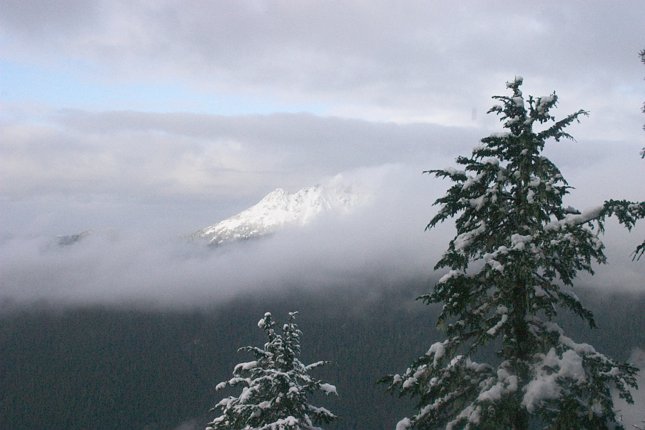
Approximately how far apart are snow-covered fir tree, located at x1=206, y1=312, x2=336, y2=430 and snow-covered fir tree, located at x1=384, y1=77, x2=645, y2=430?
23.6 ft

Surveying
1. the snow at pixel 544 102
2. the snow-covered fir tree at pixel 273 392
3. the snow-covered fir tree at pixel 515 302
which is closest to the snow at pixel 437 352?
the snow-covered fir tree at pixel 515 302

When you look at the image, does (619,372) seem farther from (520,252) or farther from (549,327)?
(520,252)

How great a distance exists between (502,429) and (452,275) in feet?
10.2

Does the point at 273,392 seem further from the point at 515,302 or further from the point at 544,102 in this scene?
the point at 544,102

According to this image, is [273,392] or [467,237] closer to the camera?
[467,237]

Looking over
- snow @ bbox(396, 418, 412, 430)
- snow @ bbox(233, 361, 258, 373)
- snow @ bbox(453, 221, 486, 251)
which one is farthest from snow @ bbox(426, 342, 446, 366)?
snow @ bbox(233, 361, 258, 373)

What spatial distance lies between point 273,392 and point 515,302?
35.5 feet

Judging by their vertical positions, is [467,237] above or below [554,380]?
above

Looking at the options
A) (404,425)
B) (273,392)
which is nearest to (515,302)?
(404,425)

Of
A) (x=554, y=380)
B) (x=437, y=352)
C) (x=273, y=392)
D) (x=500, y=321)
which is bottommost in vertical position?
(x=273, y=392)

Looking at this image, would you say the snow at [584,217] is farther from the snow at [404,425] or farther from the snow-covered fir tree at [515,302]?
the snow at [404,425]

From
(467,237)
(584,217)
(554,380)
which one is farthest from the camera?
(467,237)

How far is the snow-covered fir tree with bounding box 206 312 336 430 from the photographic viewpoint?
61.4ft

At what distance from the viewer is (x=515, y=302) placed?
11922 millimetres
